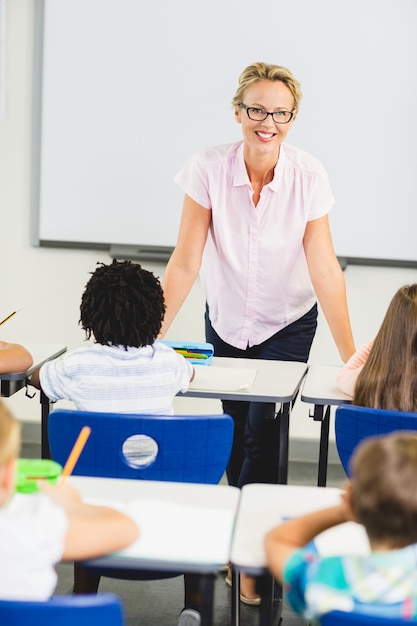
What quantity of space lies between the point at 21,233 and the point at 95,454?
253 centimetres

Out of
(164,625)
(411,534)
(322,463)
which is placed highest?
(411,534)

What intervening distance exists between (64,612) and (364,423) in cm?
133

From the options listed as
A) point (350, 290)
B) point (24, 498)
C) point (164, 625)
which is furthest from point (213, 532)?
point (350, 290)

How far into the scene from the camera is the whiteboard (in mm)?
4172

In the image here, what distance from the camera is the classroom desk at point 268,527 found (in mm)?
1537

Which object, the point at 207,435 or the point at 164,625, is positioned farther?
the point at 164,625

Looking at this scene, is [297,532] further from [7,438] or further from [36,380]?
[36,380]

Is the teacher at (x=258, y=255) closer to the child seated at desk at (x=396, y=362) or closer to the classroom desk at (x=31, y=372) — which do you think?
the classroom desk at (x=31, y=372)

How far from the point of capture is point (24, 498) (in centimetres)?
154

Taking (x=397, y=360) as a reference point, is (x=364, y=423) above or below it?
below

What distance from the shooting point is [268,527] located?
167 centimetres

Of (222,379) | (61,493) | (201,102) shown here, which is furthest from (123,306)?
(201,102)

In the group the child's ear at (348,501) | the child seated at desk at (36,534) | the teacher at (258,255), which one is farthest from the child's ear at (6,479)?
the teacher at (258,255)

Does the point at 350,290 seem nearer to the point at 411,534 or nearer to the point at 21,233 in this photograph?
the point at 21,233
